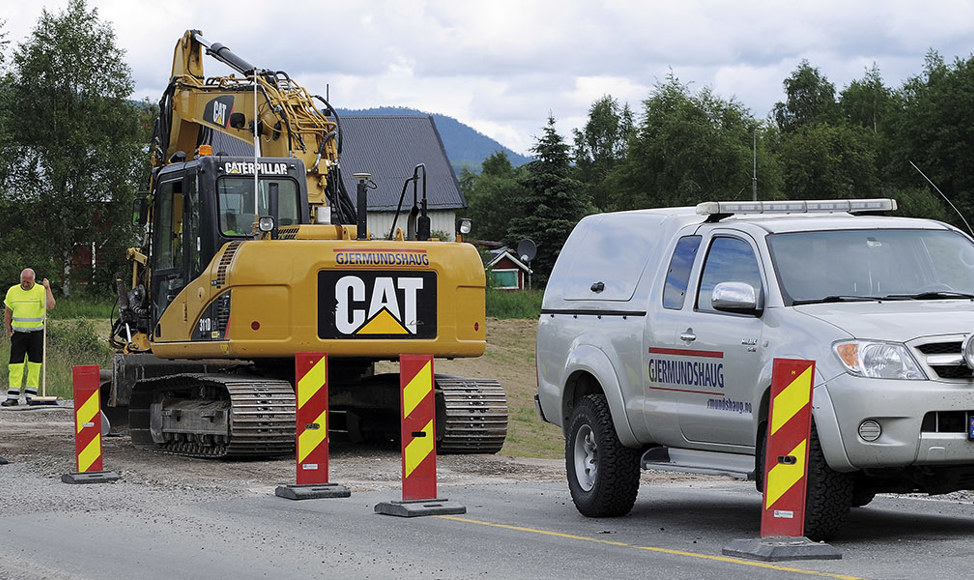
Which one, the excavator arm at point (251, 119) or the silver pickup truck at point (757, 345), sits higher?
the excavator arm at point (251, 119)

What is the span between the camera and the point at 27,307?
25.9 metres

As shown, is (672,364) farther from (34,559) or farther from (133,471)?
(133,471)

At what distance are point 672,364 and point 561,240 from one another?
70107mm

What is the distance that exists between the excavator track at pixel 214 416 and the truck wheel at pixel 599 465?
19.1 ft

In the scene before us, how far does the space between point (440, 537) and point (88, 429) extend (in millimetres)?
5885

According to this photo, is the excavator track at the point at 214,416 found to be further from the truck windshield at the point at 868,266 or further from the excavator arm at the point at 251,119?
the truck windshield at the point at 868,266

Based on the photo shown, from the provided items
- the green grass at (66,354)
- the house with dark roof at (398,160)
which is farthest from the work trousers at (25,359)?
the house with dark roof at (398,160)

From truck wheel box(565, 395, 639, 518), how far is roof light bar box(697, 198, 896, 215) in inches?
65.0

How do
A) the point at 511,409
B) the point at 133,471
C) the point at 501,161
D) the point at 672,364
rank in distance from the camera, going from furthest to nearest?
the point at 501,161 < the point at 511,409 < the point at 133,471 < the point at 672,364

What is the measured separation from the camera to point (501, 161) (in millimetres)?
163500

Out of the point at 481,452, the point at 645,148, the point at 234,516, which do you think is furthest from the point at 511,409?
the point at 645,148

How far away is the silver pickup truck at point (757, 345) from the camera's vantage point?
30.5 ft

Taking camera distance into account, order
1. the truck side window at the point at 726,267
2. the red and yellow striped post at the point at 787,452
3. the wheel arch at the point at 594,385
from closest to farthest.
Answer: the red and yellow striped post at the point at 787,452 → the truck side window at the point at 726,267 → the wheel arch at the point at 594,385

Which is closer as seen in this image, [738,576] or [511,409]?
[738,576]
